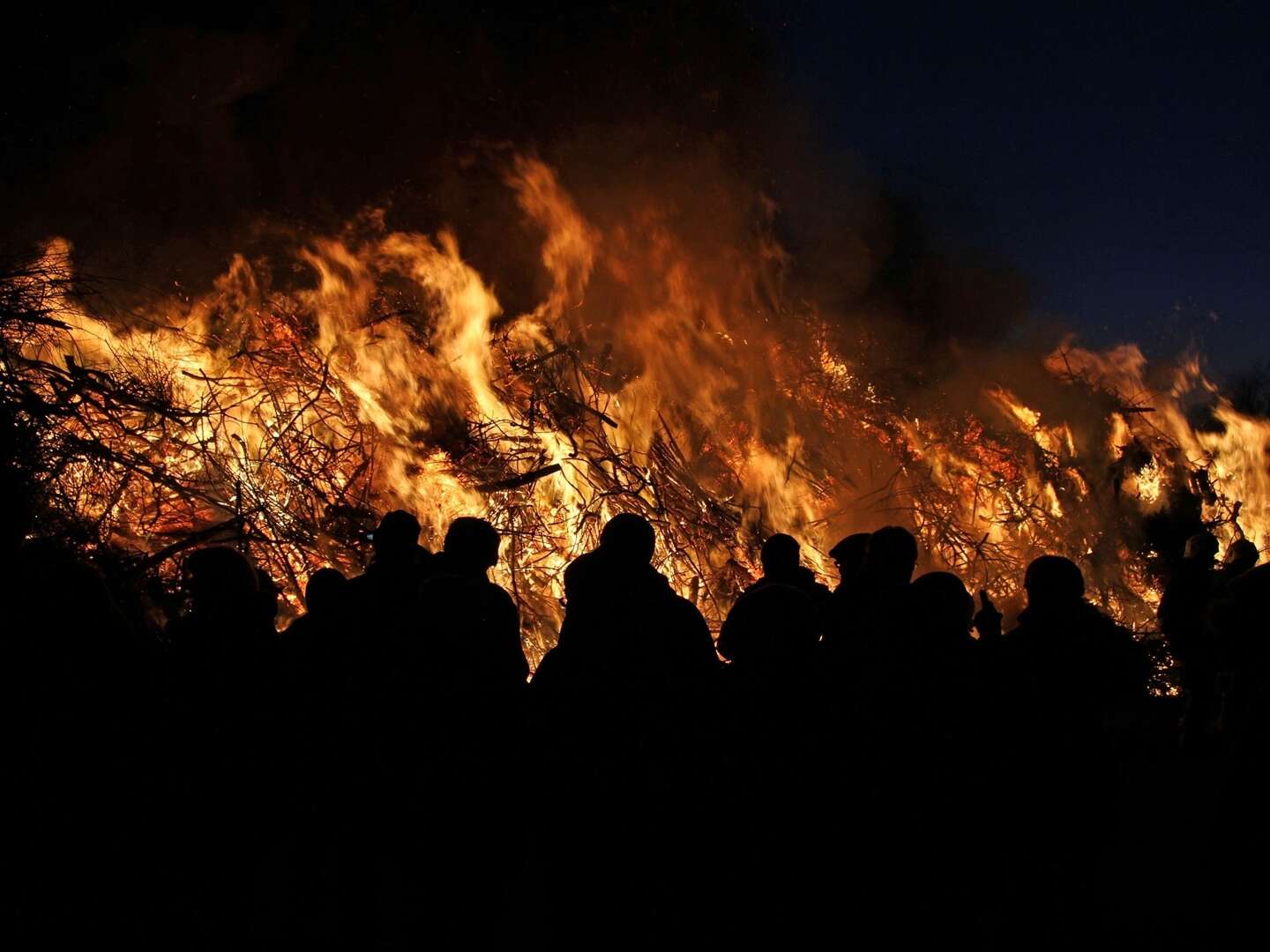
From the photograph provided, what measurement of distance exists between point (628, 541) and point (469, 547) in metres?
0.82

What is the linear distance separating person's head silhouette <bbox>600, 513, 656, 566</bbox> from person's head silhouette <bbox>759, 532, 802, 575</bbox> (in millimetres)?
1619

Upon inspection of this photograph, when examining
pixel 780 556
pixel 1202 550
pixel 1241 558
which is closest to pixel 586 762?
pixel 780 556

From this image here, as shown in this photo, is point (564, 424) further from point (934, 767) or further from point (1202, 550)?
point (1202, 550)

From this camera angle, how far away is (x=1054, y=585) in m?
3.25

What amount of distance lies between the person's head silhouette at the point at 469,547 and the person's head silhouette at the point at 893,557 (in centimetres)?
173

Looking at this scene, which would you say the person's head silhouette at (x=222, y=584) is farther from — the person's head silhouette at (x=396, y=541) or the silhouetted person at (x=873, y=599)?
the silhouetted person at (x=873, y=599)

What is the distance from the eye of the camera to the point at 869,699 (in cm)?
272

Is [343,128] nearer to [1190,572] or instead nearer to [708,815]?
[708,815]

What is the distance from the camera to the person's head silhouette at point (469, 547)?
3651 millimetres

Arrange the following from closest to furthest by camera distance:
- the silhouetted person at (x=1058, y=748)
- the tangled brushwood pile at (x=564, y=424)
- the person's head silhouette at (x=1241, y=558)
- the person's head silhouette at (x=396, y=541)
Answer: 1. the silhouetted person at (x=1058, y=748)
2. the person's head silhouette at (x=396, y=541)
3. the tangled brushwood pile at (x=564, y=424)
4. the person's head silhouette at (x=1241, y=558)

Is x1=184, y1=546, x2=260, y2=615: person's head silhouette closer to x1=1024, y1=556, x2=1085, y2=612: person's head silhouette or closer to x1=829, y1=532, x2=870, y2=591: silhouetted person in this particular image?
x1=1024, y1=556, x2=1085, y2=612: person's head silhouette

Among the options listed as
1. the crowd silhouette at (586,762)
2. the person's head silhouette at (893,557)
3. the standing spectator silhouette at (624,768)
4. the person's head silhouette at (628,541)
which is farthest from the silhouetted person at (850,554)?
the standing spectator silhouette at (624,768)

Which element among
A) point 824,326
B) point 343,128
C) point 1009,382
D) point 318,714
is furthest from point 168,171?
point 1009,382

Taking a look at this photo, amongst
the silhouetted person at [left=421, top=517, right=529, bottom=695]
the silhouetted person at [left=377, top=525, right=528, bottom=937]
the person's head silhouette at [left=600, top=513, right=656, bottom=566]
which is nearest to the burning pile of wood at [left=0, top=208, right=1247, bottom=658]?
the silhouetted person at [left=421, top=517, right=529, bottom=695]
